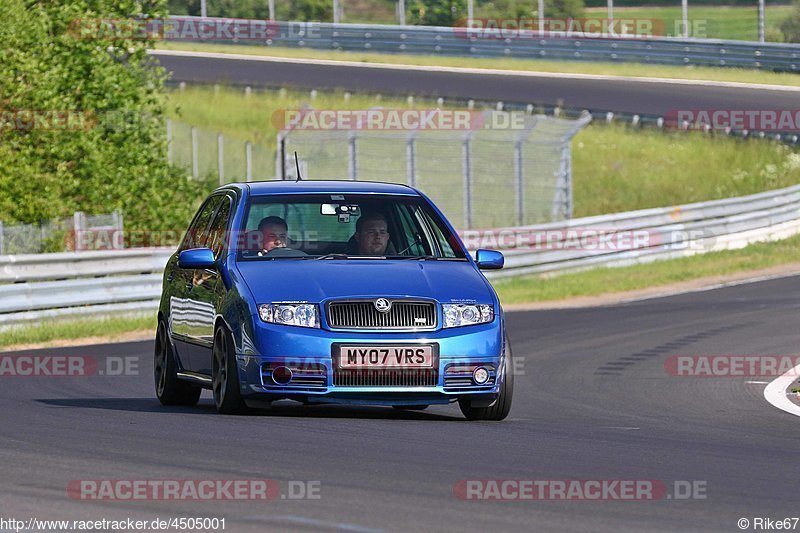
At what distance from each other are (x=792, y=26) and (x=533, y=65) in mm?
14864

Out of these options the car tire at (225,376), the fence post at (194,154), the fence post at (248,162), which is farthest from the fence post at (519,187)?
the car tire at (225,376)

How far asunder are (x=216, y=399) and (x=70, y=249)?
1313 cm

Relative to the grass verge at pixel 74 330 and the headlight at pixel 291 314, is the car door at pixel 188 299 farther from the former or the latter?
the grass verge at pixel 74 330

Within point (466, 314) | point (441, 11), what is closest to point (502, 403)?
point (466, 314)

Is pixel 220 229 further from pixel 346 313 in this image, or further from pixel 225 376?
pixel 346 313

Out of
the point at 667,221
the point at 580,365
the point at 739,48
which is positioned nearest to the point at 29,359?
the point at 580,365

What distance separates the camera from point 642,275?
29.7m

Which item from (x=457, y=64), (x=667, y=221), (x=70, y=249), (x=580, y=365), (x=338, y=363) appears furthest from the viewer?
(x=457, y=64)

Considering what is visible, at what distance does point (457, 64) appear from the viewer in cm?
5175

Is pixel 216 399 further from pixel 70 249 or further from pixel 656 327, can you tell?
pixel 70 249

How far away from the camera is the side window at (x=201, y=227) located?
39.4 feet

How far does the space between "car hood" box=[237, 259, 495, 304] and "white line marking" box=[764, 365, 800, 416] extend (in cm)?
288

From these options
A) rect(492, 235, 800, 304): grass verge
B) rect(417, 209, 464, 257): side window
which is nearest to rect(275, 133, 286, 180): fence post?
rect(492, 235, 800, 304): grass verge

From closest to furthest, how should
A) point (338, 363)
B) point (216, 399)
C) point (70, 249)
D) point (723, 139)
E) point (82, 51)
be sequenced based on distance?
point (338, 363)
point (216, 399)
point (70, 249)
point (82, 51)
point (723, 139)
